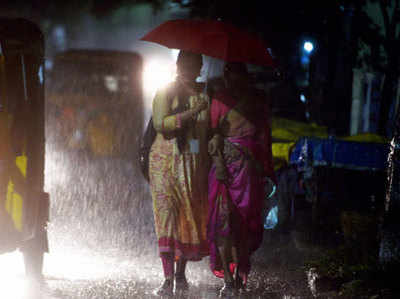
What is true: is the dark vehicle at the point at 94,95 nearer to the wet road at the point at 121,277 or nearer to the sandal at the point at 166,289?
the wet road at the point at 121,277

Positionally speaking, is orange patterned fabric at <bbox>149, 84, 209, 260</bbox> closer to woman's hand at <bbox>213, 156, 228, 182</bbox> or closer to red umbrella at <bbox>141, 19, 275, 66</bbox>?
woman's hand at <bbox>213, 156, 228, 182</bbox>

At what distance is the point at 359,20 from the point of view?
16953 millimetres

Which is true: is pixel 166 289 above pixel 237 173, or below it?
below

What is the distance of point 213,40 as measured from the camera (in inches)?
269

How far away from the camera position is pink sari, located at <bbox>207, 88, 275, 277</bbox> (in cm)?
688

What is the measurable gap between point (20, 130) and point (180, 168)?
152 cm

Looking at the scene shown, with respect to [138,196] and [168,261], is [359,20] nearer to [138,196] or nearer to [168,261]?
[138,196]

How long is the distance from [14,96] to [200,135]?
1758mm

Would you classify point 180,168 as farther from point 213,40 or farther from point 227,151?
point 213,40

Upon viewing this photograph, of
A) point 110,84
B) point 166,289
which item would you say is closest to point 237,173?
point 166,289

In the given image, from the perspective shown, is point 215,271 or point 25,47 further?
point 215,271

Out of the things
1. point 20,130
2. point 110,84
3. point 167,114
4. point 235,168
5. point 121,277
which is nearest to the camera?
point 20,130

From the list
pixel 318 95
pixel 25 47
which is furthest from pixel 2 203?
pixel 318 95

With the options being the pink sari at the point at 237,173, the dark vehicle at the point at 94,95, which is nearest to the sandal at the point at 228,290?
the pink sari at the point at 237,173
